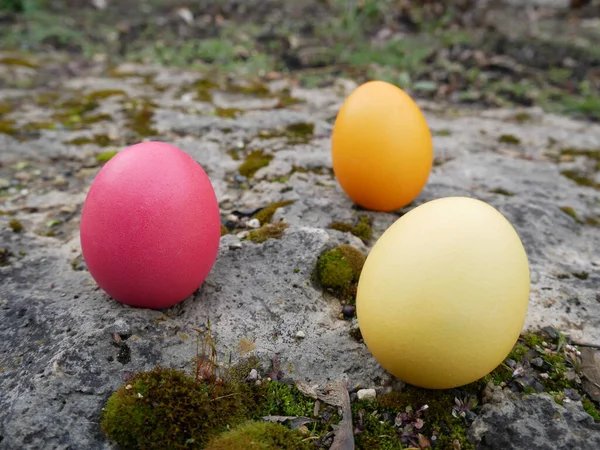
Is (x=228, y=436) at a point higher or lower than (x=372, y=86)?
lower

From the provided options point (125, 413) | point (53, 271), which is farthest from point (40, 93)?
point (125, 413)

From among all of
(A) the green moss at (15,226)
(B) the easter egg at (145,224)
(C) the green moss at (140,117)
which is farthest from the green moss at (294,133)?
(B) the easter egg at (145,224)

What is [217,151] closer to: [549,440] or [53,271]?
[53,271]

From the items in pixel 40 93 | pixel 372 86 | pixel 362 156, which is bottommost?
pixel 40 93

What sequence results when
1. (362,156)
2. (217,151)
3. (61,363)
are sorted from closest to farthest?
(61,363)
(362,156)
(217,151)

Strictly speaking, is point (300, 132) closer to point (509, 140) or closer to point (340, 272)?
point (509, 140)

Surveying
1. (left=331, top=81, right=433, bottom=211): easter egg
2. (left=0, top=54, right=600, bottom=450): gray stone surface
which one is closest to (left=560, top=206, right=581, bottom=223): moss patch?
(left=0, top=54, right=600, bottom=450): gray stone surface

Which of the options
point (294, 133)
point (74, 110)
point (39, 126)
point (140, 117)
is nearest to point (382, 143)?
point (294, 133)

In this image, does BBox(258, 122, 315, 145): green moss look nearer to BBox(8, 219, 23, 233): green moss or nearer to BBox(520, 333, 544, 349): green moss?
BBox(8, 219, 23, 233): green moss
